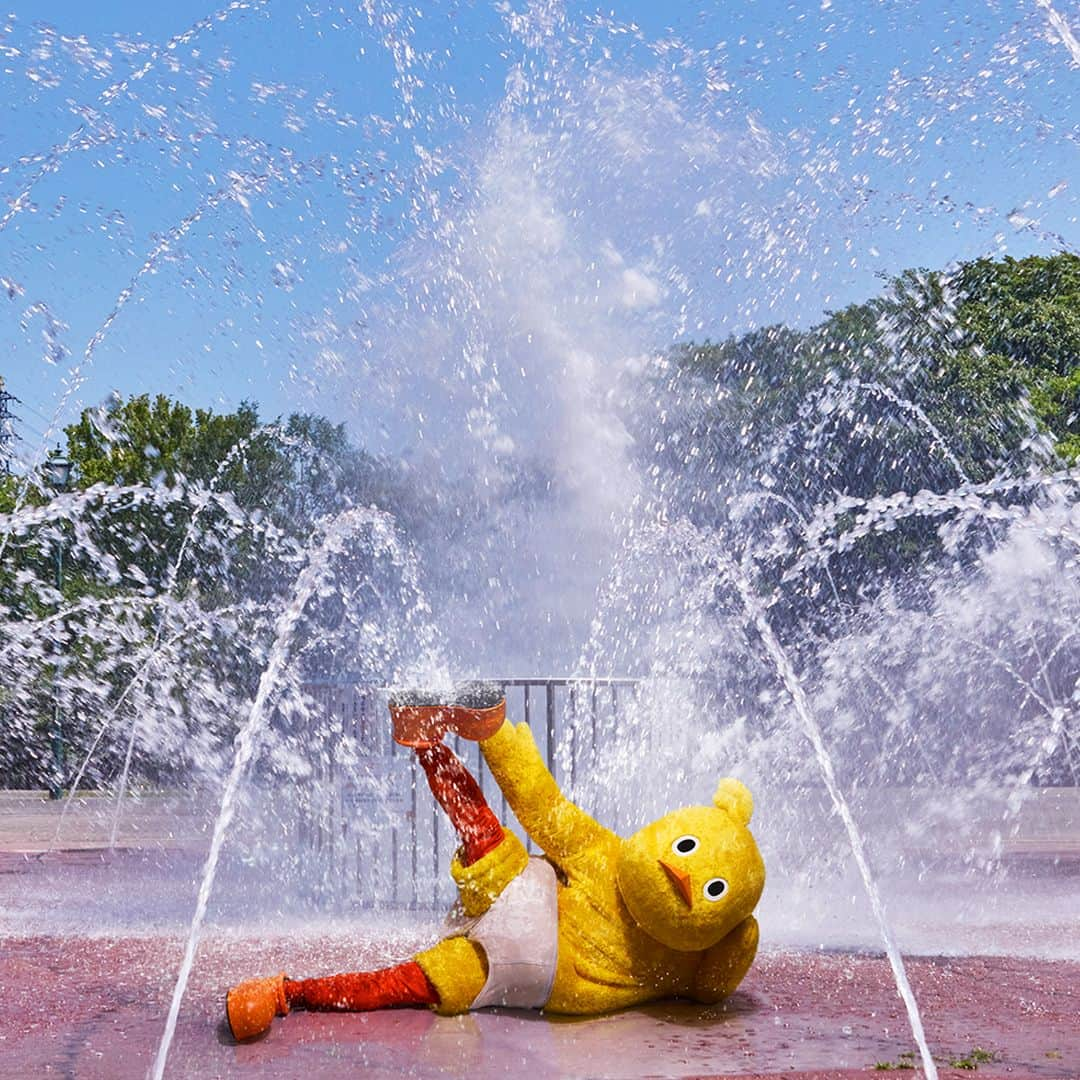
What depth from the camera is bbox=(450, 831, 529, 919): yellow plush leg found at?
207 inches

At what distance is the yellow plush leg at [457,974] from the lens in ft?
17.2

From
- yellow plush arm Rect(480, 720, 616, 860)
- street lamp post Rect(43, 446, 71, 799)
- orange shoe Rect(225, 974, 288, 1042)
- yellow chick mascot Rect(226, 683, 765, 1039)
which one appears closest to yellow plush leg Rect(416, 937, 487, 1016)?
yellow chick mascot Rect(226, 683, 765, 1039)

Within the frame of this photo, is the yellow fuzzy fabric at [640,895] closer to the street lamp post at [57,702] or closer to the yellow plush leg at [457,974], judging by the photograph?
the yellow plush leg at [457,974]

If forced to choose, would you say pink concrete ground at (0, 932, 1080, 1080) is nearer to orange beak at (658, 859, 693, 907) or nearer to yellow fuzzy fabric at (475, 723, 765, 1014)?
yellow fuzzy fabric at (475, 723, 765, 1014)

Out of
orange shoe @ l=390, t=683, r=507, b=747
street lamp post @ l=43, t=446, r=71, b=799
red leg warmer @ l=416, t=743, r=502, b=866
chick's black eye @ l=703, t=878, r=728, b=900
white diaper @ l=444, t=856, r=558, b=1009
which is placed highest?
street lamp post @ l=43, t=446, r=71, b=799

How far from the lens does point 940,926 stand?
8078mm

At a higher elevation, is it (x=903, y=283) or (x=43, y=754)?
(x=903, y=283)

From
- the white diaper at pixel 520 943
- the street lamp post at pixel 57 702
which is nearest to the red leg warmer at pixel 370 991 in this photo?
the white diaper at pixel 520 943

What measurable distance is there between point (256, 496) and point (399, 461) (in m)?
3.23

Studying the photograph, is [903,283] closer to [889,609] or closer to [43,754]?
[889,609]

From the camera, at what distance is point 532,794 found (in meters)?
5.40

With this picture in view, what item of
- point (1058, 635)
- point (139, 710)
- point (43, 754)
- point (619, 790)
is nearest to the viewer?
point (619, 790)

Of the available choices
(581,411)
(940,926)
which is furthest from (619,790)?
(581,411)

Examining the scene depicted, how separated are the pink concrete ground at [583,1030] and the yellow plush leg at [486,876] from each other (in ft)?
1.43
